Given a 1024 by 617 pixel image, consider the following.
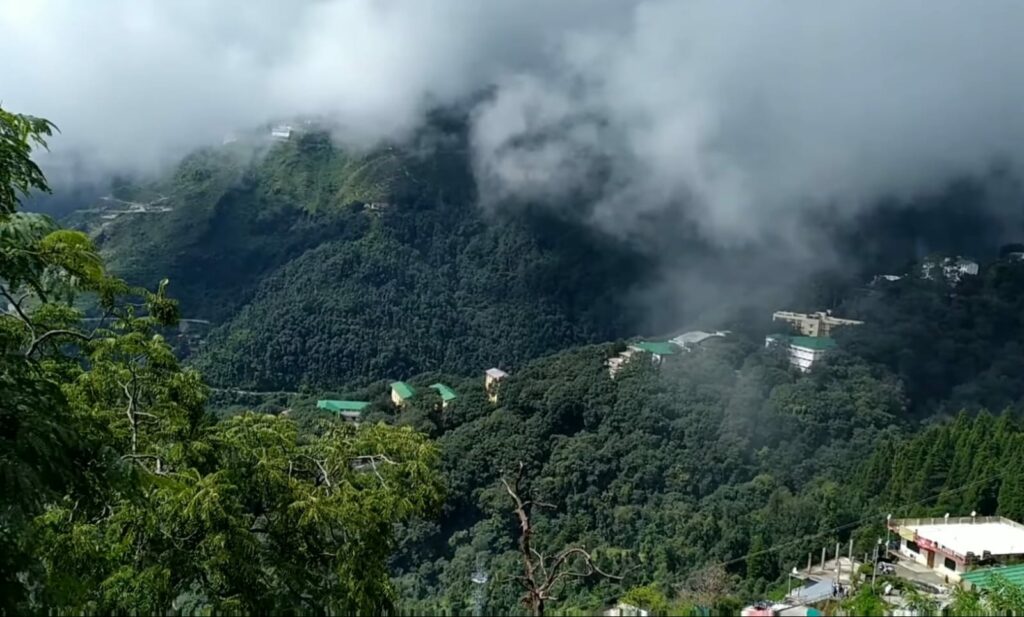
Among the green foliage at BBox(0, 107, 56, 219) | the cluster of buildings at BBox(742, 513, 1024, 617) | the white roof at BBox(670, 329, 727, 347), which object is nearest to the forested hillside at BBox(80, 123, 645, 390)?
the white roof at BBox(670, 329, 727, 347)

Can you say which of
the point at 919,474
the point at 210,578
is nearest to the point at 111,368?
the point at 210,578

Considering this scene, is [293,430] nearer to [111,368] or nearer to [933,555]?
[111,368]

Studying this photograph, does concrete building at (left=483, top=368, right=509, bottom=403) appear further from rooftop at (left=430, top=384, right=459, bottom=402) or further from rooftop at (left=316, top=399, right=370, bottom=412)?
rooftop at (left=316, top=399, right=370, bottom=412)

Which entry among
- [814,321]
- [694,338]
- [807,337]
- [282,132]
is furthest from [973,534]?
[282,132]

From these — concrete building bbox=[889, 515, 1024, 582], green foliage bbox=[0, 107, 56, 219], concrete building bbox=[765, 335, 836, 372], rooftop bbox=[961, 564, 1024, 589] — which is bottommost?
rooftop bbox=[961, 564, 1024, 589]

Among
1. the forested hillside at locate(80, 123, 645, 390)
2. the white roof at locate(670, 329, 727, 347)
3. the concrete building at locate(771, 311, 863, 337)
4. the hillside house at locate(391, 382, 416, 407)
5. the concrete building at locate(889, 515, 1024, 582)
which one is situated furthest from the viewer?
the forested hillside at locate(80, 123, 645, 390)

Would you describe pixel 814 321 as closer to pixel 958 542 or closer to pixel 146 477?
pixel 958 542

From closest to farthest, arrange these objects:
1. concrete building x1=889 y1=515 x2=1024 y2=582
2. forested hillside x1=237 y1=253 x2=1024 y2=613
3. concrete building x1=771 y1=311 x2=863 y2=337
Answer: concrete building x1=889 y1=515 x2=1024 y2=582, forested hillside x1=237 y1=253 x2=1024 y2=613, concrete building x1=771 y1=311 x2=863 y2=337
